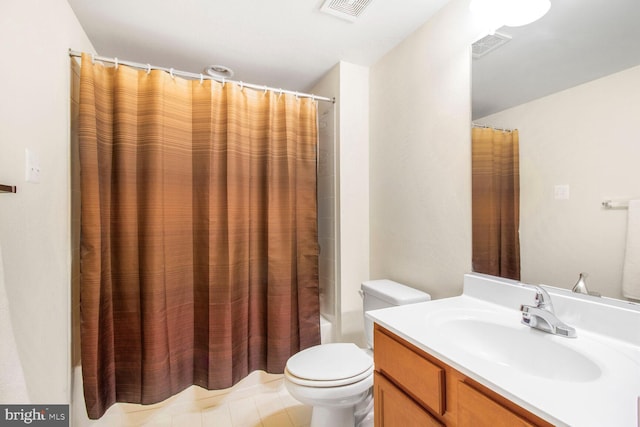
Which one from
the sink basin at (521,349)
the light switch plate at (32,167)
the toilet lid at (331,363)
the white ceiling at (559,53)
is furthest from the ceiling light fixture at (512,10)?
the light switch plate at (32,167)

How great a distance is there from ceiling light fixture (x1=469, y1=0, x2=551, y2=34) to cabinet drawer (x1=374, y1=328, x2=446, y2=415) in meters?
1.27

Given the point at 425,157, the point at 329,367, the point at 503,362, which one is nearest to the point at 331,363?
the point at 329,367

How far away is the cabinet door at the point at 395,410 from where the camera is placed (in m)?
0.81

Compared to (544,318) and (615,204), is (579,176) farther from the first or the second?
(544,318)

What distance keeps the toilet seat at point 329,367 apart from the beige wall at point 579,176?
2.69 ft

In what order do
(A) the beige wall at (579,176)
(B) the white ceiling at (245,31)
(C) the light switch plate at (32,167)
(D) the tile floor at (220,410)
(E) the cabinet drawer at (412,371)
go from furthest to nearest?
1. (D) the tile floor at (220,410)
2. (B) the white ceiling at (245,31)
3. (C) the light switch plate at (32,167)
4. (A) the beige wall at (579,176)
5. (E) the cabinet drawer at (412,371)

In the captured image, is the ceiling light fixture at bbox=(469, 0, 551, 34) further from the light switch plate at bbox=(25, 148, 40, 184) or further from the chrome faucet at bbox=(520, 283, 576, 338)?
the light switch plate at bbox=(25, 148, 40, 184)

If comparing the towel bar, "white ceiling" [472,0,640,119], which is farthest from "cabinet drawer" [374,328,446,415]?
"white ceiling" [472,0,640,119]

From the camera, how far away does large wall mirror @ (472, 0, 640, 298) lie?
2.85ft

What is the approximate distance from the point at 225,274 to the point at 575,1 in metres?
1.92

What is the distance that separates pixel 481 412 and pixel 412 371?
0.22m

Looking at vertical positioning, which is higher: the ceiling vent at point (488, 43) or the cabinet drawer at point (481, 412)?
the ceiling vent at point (488, 43)

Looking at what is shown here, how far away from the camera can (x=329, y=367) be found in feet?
4.35

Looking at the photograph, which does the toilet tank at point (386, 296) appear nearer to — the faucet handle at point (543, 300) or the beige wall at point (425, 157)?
the beige wall at point (425, 157)
